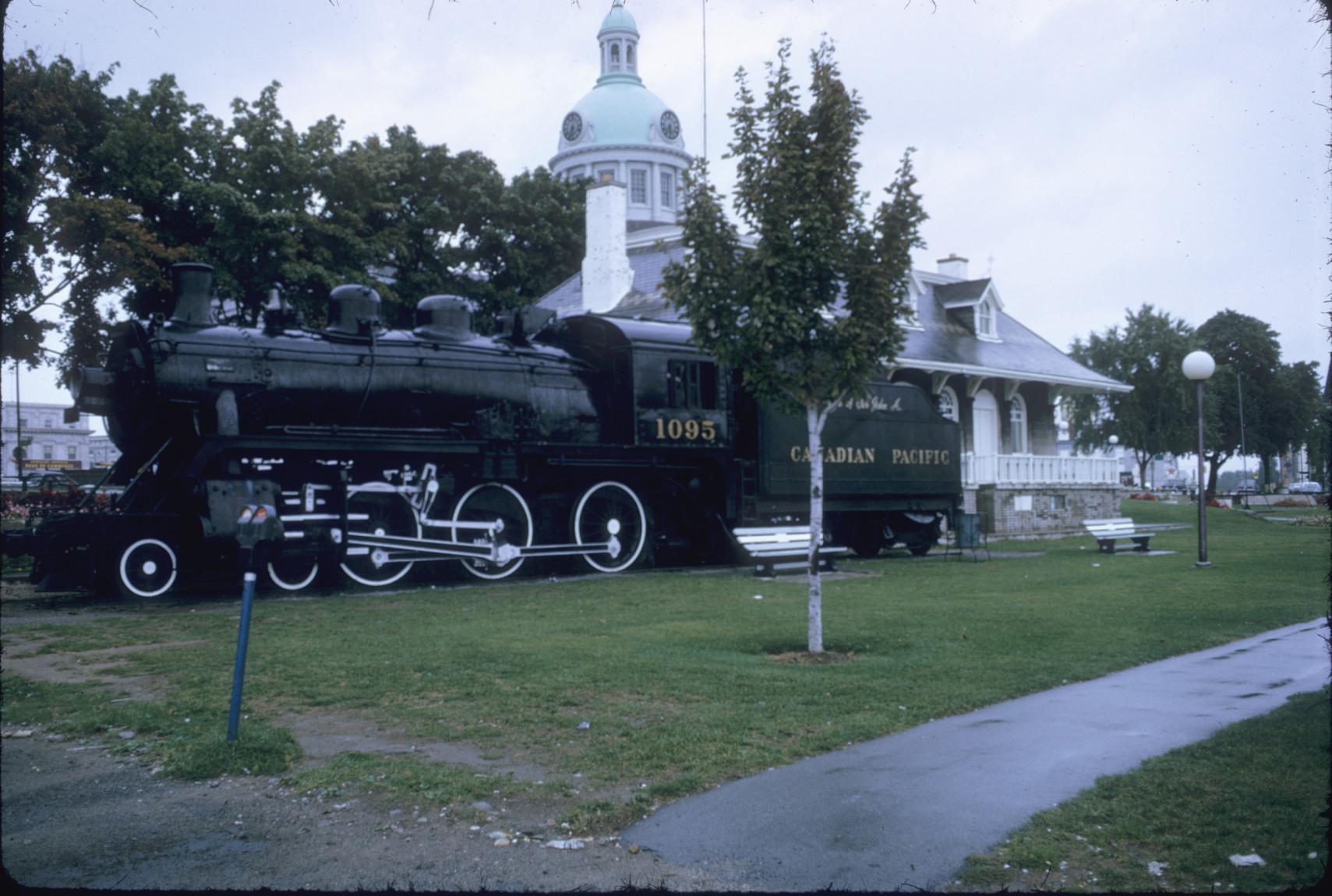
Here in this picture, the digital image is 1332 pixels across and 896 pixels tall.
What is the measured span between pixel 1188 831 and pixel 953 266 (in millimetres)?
34892

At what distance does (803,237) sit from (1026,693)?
4.07 meters

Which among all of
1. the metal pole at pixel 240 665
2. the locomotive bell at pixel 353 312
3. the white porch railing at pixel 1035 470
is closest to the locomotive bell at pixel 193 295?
the locomotive bell at pixel 353 312

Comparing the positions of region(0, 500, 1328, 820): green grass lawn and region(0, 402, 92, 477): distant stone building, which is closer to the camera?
region(0, 500, 1328, 820): green grass lawn

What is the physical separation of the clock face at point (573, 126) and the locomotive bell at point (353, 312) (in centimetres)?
6081

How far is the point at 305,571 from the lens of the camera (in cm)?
1461

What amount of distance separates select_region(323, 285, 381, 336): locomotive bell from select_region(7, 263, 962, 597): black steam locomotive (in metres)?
0.02

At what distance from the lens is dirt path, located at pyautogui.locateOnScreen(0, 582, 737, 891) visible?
4.11 m

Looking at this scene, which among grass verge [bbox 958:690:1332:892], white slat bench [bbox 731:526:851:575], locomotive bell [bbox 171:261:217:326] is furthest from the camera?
white slat bench [bbox 731:526:851:575]

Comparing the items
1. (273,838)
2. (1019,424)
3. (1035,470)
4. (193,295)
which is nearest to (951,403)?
(1035,470)

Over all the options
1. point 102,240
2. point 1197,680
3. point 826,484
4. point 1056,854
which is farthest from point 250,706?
point 102,240

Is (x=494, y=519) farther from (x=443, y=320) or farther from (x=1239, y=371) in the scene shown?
(x=1239, y=371)

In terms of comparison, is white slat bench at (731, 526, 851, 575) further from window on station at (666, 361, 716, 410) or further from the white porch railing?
the white porch railing

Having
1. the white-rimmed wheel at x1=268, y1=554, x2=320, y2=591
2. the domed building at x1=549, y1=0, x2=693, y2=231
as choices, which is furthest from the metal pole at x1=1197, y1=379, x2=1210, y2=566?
the domed building at x1=549, y1=0, x2=693, y2=231

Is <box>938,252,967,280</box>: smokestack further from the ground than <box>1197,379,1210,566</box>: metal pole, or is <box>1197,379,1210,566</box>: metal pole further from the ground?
<box>938,252,967,280</box>: smokestack
